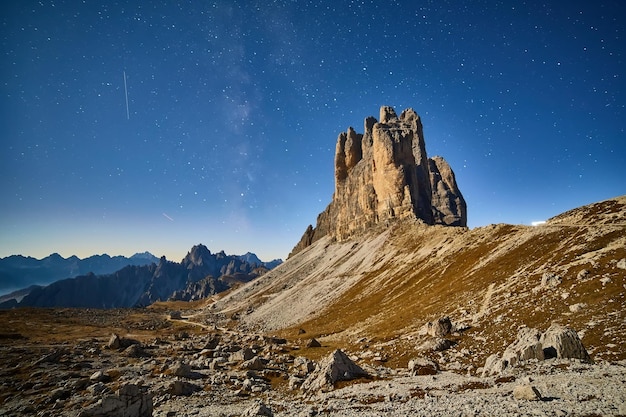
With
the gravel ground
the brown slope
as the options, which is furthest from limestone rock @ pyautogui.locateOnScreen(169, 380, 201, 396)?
the brown slope

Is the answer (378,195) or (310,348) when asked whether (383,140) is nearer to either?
(378,195)

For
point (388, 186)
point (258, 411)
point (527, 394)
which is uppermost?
point (388, 186)

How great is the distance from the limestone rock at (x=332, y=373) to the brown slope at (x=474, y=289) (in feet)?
31.0

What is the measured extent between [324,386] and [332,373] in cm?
134

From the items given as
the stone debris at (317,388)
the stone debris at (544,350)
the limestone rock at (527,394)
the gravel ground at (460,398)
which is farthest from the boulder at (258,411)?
the stone debris at (544,350)

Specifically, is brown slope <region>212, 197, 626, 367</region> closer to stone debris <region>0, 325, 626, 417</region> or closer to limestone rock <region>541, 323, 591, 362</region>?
limestone rock <region>541, 323, 591, 362</region>

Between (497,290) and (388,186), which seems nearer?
(497,290)

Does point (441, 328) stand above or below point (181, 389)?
above

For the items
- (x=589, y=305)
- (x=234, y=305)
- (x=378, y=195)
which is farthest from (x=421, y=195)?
(x=589, y=305)

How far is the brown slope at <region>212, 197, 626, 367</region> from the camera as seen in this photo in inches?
1260

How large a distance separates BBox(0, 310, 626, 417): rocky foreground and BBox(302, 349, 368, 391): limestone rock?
97 mm

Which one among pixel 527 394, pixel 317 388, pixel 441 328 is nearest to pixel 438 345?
pixel 441 328

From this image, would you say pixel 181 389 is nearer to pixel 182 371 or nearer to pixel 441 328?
pixel 182 371

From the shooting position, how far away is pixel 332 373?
28.9 metres
